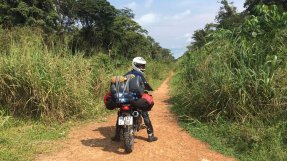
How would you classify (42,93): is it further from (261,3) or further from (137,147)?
(261,3)

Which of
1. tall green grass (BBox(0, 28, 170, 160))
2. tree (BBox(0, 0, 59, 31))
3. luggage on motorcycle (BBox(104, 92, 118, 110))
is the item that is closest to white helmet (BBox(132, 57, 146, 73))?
luggage on motorcycle (BBox(104, 92, 118, 110))

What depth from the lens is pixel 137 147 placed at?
670 centimetres

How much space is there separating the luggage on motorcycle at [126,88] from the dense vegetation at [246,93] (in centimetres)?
174

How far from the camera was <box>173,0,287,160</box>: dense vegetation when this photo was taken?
262 inches

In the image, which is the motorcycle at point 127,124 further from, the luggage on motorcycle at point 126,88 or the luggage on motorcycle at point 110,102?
the luggage on motorcycle at point 110,102

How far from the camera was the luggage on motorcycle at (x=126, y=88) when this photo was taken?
6.48 meters

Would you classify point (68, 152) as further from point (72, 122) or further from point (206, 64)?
point (206, 64)

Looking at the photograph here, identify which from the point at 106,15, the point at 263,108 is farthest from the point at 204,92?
the point at 106,15

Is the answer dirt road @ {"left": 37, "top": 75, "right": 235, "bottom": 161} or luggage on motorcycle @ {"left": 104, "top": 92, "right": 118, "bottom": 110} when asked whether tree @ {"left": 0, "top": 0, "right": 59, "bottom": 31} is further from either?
luggage on motorcycle @ {"left": 104, "top": 92, "right": 118, "bottom": 110}

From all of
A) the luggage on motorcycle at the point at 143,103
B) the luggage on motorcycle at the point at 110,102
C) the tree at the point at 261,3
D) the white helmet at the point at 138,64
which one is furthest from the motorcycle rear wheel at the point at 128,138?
the tree at the point at 261,3

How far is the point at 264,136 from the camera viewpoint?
260 inches

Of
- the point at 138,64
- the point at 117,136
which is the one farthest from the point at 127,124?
the point at 138,64

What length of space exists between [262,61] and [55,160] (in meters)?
4.71

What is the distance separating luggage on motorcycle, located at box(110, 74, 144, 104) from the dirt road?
90 cm
